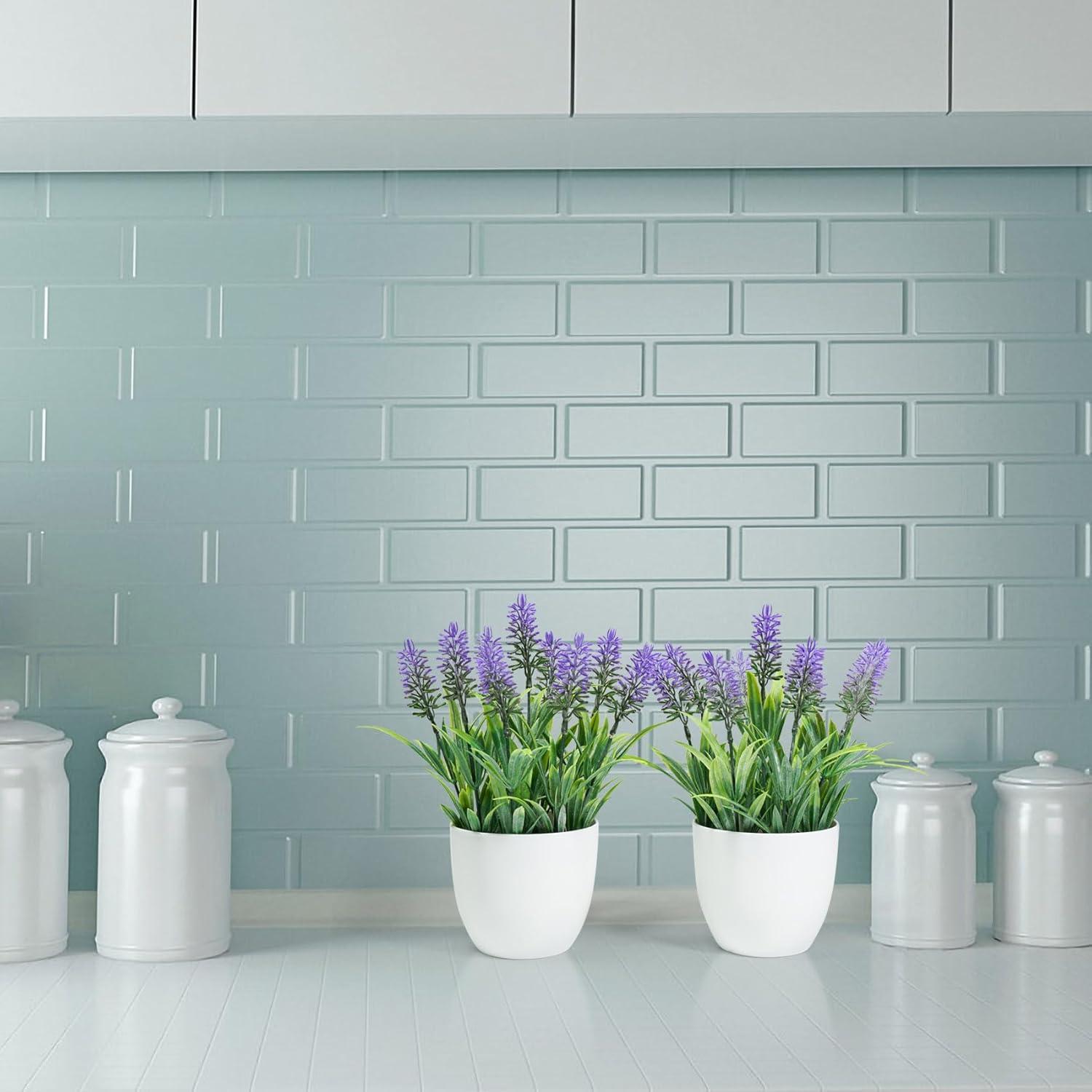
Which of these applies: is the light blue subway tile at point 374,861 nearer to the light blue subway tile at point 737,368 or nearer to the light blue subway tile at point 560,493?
the light blue subway tile at point 560,493

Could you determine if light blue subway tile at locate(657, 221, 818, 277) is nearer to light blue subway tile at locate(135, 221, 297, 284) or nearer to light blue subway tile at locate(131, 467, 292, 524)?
light blue subway tile at locate(135, 221, 297, 284)

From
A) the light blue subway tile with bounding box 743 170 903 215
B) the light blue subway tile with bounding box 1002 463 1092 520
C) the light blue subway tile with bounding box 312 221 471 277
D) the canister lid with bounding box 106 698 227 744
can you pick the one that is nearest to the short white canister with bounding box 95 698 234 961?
the canister lid with bounding box 106 698 227 744

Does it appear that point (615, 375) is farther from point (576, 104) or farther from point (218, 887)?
point (218, 887)

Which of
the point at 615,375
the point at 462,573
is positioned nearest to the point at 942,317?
the point at 615,375

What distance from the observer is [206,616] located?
1521mm

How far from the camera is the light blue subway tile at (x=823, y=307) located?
155 centimetres

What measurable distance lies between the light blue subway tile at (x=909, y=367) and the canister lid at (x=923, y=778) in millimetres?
463

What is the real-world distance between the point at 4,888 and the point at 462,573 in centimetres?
62

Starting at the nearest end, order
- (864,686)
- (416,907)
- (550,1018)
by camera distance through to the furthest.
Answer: (550,1018) < (864,686) < (416,907)

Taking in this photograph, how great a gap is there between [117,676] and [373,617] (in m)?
0.32

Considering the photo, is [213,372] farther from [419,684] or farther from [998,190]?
[998,190]

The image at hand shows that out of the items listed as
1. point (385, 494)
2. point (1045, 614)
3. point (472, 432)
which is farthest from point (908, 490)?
point (385, 494)

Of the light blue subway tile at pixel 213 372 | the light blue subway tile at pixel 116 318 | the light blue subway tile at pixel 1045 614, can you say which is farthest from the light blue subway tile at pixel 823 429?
the light blue subway tile at pixel 116 318

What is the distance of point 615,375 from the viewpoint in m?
1.55
